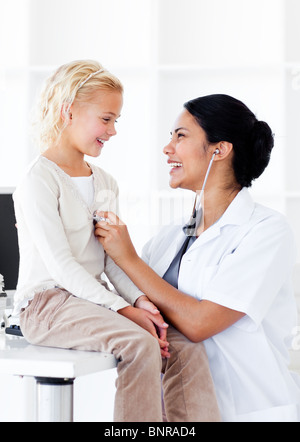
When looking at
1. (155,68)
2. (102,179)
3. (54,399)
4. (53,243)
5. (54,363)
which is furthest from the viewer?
(155,68)

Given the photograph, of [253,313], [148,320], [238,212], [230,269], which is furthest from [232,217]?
[148,320]

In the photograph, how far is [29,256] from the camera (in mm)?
1538

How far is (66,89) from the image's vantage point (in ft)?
5.52

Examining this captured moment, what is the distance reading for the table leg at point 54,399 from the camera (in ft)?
4.50

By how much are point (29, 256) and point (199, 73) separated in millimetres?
1911

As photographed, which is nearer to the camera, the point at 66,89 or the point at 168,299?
the point at 168,299

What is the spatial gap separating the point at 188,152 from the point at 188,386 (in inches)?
25.9

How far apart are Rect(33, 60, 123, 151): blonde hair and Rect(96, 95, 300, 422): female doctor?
261mm

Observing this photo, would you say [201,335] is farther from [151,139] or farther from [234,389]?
[151,139]

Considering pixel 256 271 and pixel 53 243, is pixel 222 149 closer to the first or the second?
pixel 256 271

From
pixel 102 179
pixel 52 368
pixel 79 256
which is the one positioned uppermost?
pixel 102 179

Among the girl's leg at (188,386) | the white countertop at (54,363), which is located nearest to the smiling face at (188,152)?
the girl's leg at (188,386)

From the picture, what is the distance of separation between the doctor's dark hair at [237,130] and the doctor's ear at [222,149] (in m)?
0.01
